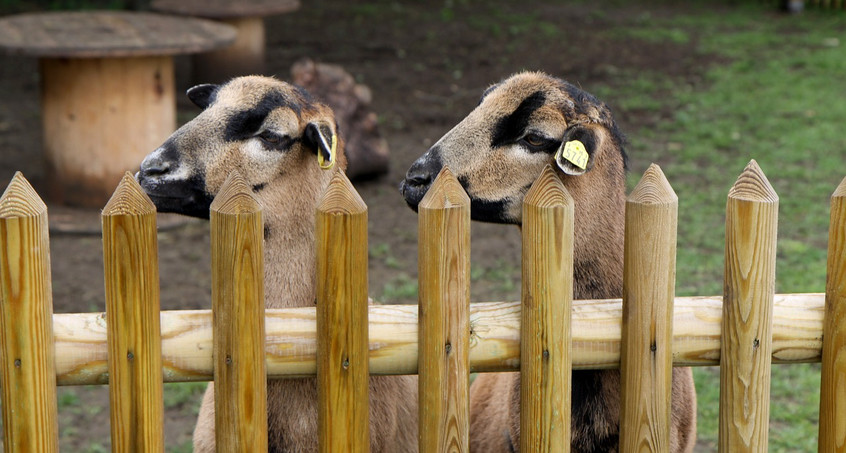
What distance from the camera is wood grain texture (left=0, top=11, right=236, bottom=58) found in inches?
297

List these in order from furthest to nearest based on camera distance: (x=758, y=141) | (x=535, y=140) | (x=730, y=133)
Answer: (x=730, y=133) < (x=758, y=141) < (x=535, y=140)

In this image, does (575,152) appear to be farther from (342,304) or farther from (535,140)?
(342,304)

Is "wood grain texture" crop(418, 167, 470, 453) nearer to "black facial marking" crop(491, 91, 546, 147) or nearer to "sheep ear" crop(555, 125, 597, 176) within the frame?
"sheep ear" crop(555, 125, 597, 176)

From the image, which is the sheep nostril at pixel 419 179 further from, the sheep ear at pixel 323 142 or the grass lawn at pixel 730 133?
the grass lawn at pixel 730 133

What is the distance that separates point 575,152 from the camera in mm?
3010

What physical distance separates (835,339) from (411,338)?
3.73 ft

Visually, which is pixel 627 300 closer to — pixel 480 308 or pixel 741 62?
pixel 480 308

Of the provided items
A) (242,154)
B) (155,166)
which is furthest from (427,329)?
(155,166)

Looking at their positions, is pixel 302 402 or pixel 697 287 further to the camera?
pixel 697 287

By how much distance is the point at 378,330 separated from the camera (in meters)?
2.65

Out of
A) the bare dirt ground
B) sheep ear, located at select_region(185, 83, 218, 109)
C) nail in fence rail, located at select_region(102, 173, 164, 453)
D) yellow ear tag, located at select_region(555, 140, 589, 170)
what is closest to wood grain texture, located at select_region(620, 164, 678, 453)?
yellow ear tag, located at select_region(555, 140, 589, 170)

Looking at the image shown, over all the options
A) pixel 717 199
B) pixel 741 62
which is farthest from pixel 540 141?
pixel 741 62

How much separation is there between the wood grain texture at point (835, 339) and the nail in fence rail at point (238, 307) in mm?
1505

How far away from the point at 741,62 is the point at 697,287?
713 cm
